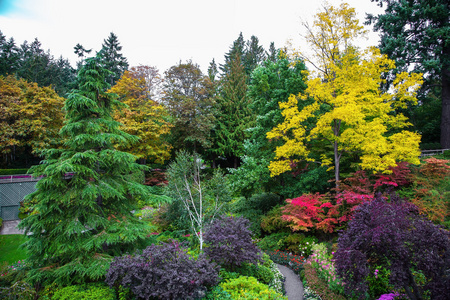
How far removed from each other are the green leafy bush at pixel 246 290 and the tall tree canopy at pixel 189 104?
58.0ft

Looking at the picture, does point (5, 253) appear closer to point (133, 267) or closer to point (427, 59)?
point (133, 267)

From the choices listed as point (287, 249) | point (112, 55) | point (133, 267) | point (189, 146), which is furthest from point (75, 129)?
point (112, 55)

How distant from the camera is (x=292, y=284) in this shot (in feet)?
30.0

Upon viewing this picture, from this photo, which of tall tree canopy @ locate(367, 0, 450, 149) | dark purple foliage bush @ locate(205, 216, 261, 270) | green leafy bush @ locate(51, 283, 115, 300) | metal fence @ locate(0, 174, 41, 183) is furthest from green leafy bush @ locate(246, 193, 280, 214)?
metal fence @ locate(0, 174, 41, 183)

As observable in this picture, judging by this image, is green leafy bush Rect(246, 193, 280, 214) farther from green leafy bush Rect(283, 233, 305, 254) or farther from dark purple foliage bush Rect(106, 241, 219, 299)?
dark purple foliage bush Rect(106, 241, 219, 299)

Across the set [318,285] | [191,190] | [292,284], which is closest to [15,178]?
[191,190]

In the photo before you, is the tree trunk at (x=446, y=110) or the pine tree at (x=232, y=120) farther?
the pine tree at (x=232, y=120)

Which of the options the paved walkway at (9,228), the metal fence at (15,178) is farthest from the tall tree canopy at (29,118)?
the paved walkway at (9,228)

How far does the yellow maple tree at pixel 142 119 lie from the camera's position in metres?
21.8

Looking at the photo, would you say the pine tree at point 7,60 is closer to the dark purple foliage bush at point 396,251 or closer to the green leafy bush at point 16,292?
the green leafy bush at point 16,292

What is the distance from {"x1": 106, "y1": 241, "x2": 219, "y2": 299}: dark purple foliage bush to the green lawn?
27.6 ft

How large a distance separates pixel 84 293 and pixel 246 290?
419 cm

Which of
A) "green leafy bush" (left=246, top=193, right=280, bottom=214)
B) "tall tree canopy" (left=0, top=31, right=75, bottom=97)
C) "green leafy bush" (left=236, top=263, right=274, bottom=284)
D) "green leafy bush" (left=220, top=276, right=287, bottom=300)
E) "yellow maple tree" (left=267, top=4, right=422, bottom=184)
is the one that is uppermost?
"tall tree canopy" (left=0, top=31, right=75, bottom=97)

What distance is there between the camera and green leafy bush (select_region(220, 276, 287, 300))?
6509 mm
